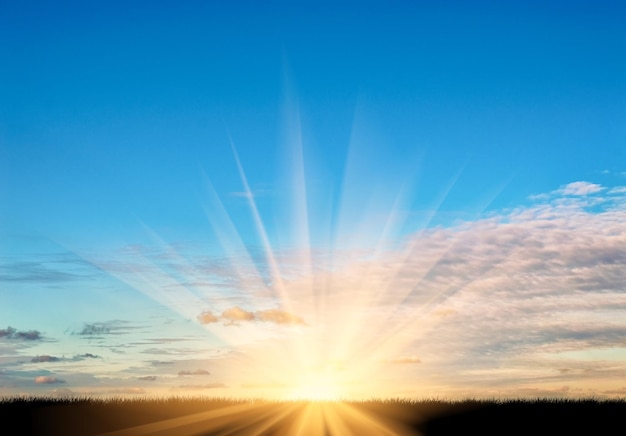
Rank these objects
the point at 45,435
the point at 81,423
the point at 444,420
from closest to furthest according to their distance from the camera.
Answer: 1. the point at 45,435
2. the point at 81,423
3. the point at 444,420

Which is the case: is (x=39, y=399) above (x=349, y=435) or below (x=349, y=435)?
above

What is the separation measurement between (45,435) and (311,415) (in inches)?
487

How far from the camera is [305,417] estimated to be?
1490 inches

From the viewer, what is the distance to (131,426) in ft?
115

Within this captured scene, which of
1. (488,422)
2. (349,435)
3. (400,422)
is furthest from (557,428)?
(349,435)

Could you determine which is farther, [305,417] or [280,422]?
[305,417]

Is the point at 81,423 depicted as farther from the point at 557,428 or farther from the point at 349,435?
the point at 557,428

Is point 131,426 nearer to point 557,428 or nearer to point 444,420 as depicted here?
point 444,420

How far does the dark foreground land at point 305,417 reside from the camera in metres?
34.4

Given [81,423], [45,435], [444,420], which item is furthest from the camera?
[444,420]

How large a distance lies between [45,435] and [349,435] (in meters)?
12.6

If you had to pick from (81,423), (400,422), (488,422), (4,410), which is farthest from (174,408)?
(488,422)

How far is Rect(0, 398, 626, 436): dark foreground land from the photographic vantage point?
34438 mm

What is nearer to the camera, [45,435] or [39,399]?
[45,435]
